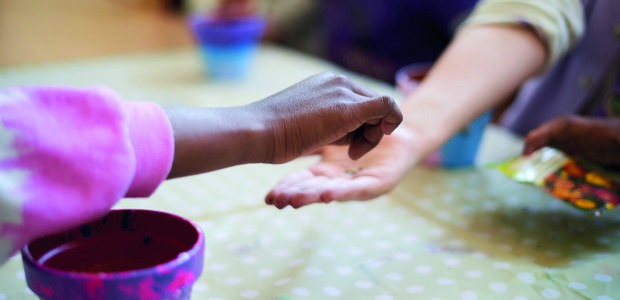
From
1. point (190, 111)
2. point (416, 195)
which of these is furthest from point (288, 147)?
point (416, 195)

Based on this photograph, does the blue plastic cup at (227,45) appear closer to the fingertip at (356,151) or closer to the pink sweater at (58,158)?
the fingertip at (356,151)

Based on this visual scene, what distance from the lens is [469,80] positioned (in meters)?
0.71

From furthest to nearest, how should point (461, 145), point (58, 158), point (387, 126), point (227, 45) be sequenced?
point (227, 45)
point (461, 145)
point (387, 126)
point (58, 158)

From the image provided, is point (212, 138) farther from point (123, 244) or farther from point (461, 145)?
point (461, 145)

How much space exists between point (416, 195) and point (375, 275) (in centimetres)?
21

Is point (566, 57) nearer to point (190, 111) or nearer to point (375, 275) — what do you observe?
point (375, 275)

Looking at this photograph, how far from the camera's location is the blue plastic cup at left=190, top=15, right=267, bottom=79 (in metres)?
1.08

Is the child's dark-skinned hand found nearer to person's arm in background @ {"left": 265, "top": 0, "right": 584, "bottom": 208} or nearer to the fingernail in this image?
person's arm in background @ {"left": 265, "top": 0, "right": 584, "bottom": 208}

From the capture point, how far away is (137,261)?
420 mm

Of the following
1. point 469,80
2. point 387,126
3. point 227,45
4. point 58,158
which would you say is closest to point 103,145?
point 58,158

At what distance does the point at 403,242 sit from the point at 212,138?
0.85 feet

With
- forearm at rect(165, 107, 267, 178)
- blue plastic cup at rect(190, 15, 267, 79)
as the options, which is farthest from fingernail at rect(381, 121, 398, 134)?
blue plastic cup at rect(190, 15, 267, 79)

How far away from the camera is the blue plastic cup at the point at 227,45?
1081 millimetres

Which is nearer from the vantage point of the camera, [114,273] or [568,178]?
[114,273]
